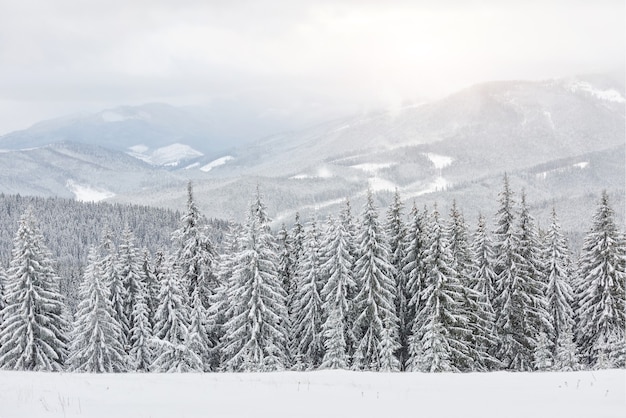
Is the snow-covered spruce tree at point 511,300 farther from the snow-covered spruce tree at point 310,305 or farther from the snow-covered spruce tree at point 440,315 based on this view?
the snow-covered spruce tree at point 310,305

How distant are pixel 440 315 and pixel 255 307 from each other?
12.2m

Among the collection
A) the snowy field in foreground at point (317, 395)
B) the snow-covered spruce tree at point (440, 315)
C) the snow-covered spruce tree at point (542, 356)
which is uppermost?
the snowy field in foreground at point (317, 395)

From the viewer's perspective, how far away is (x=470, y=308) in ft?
121

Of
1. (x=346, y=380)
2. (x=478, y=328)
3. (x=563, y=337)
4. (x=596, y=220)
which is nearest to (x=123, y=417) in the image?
(x=346, y=380)

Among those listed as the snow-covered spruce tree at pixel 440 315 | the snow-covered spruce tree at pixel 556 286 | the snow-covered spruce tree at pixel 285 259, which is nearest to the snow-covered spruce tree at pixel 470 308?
the snow-covered spruce tree at pixel 440 315

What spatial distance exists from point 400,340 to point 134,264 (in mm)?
21646

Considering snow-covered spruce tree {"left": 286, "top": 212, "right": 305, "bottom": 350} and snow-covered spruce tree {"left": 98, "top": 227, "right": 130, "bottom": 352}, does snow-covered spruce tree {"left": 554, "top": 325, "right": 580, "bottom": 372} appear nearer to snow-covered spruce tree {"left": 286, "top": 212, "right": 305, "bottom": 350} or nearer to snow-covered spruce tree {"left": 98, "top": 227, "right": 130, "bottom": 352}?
snow-covered spruce tree {"left": 286, "top": 212, "right": 305, "bottom": 350}

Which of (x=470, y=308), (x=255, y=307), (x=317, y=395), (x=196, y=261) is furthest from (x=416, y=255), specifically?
(x=317, y=395)

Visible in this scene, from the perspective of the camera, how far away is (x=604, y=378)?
1695 cm

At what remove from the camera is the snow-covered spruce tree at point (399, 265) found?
40.0 metres

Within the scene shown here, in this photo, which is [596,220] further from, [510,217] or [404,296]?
[404,296]

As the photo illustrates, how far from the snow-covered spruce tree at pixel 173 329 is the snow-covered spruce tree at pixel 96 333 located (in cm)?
340

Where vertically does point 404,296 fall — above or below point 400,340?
above

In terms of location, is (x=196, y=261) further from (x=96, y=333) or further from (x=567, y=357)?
(x=567, y=357)
